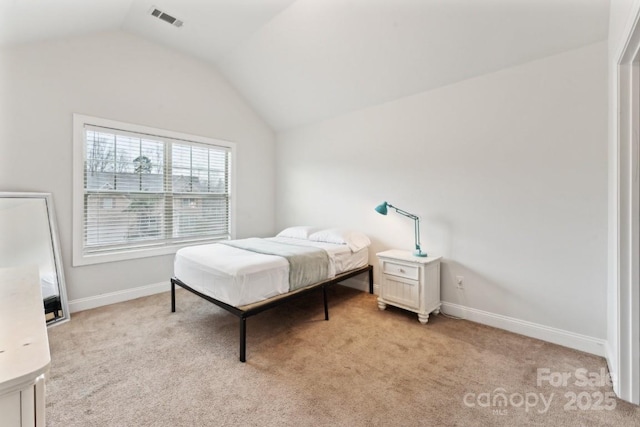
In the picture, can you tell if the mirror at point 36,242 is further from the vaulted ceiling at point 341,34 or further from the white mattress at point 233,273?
the vaulted ceiling at point 341,34

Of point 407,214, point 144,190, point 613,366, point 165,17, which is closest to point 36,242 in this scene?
point 144,190

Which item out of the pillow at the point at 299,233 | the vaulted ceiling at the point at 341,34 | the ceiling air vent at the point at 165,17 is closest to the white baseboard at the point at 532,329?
the pillow at the point at 299,233

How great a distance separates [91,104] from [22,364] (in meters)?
3.45

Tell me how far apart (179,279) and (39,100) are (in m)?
2.26

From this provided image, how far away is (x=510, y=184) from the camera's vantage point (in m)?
2.63

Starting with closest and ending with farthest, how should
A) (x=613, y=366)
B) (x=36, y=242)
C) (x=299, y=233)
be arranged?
(x=613, y=366) < (x=36, y=242) < (x=299, y=233)

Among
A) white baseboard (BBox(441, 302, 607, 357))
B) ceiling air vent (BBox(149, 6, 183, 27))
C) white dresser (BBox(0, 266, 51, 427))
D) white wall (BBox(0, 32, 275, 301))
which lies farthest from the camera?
ceiling air vent (BBox(149, 6, 183, 27))

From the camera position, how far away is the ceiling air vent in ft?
9.77

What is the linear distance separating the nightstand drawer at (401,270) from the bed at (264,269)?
476 mm

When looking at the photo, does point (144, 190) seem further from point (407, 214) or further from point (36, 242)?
point (407, 214)

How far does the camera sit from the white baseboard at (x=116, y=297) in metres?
3.03

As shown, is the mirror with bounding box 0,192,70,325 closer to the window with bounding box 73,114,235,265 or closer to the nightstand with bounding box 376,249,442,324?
the window with bounding box 73,114,235,265

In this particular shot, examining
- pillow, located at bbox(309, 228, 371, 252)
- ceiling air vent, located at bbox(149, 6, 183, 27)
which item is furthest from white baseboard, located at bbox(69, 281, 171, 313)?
ceiling air vent, located at bbox(149, 6, 183, 27)

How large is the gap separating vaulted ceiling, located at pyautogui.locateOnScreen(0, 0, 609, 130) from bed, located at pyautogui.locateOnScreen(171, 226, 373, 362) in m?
1.94
